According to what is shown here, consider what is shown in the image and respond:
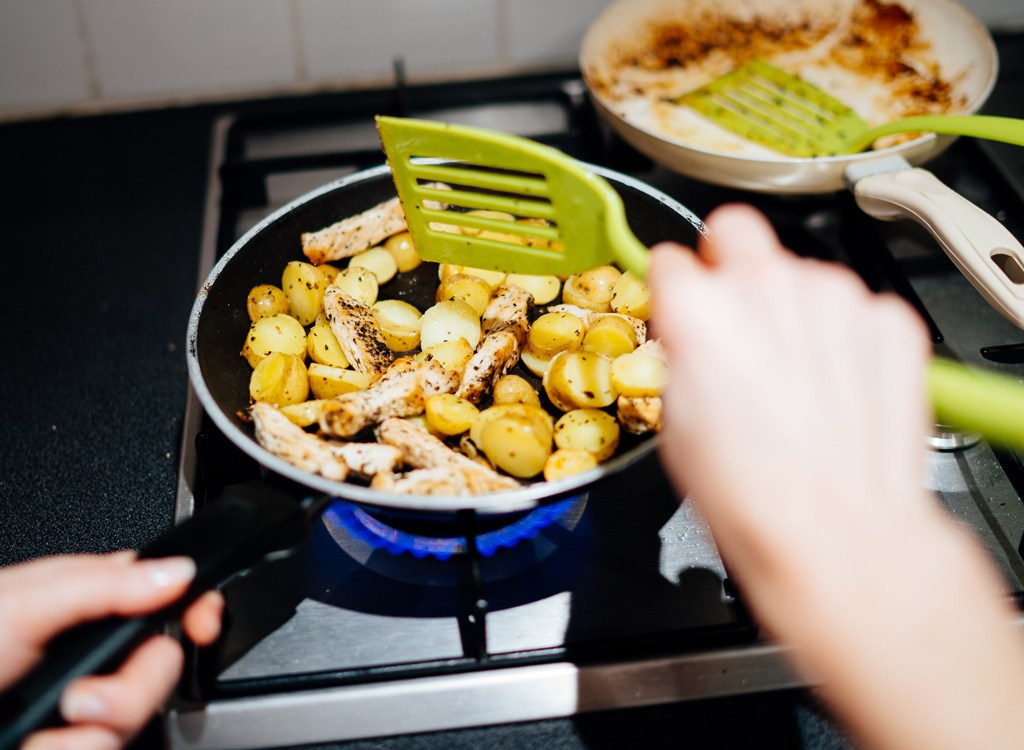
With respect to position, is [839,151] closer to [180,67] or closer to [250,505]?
[250,505]

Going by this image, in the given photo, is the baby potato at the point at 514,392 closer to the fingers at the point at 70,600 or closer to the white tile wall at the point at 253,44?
the fingers at the point at 70,600

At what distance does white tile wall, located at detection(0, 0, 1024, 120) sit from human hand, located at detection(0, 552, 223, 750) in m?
0.94

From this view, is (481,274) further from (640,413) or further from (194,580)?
(194,580)

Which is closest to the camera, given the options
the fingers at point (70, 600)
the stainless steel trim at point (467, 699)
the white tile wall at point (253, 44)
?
the fingers at point (70, 600)

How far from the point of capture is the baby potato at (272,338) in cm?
79

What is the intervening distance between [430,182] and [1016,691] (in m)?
0.74

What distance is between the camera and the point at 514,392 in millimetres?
773

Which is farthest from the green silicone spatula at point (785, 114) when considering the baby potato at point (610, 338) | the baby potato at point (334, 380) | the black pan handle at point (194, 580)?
the black pan handle at point (194, 580)

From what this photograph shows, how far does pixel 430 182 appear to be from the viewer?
957mm

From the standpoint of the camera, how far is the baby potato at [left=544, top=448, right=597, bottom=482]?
0.69 m

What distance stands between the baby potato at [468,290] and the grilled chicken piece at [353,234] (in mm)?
83

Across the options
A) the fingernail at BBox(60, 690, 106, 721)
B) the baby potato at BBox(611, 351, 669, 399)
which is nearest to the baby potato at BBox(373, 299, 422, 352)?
the baby potato at BBox(611, 351, 669, 399)

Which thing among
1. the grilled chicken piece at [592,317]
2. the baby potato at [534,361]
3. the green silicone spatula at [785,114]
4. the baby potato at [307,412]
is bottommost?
the baby potato at [534,361]

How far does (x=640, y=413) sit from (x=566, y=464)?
0.25ft
